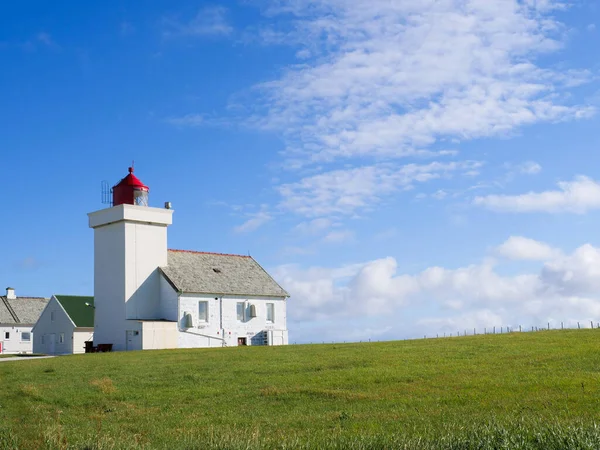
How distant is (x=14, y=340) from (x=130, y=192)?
1134 inches

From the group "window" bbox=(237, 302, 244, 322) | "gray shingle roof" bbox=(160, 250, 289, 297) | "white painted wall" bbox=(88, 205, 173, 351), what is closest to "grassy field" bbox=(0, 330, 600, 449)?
"white painted wall" bbox=(88, 205, 173, 351)

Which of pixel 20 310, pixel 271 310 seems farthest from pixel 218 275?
pixel 20 310

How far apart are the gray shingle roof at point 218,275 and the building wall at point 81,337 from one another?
1028 cm

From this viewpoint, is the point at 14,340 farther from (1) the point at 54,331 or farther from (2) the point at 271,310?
(2) the point at 271,310

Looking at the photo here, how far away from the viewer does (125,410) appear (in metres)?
17.9

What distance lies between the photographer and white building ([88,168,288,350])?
178ft

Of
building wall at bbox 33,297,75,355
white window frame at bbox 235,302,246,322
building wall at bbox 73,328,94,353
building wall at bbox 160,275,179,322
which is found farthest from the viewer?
building wall at bbox 33,297,75,355

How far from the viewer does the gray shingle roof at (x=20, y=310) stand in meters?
74.9

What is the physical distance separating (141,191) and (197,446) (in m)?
47.8

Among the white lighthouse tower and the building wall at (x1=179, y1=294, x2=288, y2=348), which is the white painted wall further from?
the building wall at (x1=179, y1=294, x2=288, y2=348)

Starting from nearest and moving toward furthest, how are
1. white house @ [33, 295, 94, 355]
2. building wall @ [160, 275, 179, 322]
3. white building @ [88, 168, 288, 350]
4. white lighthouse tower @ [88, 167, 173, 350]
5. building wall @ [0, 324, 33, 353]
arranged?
white building @ [88, 168, 288, 350]
white lighthouse tower @ [88, 167, 173, 350]
building wall @ [160, 275, 179, 322]
white house @ [33, 295, 94, 355]
building wall @ [0, 324, 33, 353]

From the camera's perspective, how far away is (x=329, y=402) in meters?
18.0

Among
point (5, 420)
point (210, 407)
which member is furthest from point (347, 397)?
point (5, 420)

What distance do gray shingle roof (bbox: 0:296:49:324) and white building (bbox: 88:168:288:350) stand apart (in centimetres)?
2293
